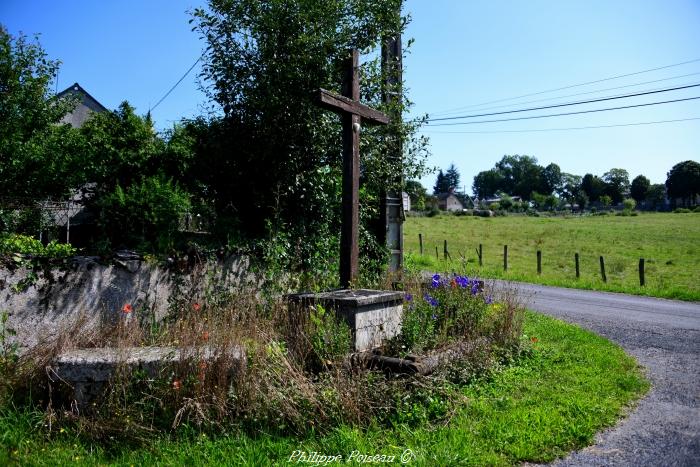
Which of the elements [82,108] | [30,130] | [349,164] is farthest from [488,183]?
[349,164]

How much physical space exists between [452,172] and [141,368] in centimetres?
15856

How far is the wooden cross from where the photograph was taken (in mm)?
6215

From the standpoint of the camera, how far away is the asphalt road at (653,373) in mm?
3828

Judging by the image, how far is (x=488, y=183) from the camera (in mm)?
154875

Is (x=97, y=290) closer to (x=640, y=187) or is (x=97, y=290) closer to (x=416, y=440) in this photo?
(x=416, y=440)

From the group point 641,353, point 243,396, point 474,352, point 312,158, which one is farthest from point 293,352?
point 641,353

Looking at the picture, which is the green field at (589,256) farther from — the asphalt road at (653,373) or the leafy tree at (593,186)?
the leafy tree at (593,186)

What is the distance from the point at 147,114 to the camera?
1132cm

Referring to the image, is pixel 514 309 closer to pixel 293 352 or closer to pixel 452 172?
pixel 293 352

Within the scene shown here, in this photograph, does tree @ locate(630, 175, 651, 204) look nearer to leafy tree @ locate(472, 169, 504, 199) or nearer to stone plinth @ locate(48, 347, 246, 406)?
leafy tree @ locate(472, 169, 504, 199)

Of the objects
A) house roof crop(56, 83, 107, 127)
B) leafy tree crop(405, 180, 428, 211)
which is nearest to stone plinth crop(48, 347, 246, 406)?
leafy tree crop(405, 180, 428, 211)

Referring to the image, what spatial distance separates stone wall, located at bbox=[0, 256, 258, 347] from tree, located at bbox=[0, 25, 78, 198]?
5495 millimetres

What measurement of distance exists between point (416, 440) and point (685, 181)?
114097 mm

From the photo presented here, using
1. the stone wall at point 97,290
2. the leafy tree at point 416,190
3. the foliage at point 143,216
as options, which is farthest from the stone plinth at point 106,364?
the leafy tree at point 416,190
